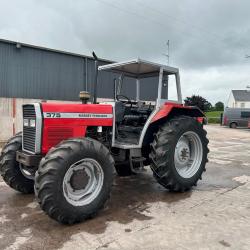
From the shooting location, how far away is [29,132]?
15.7 feet

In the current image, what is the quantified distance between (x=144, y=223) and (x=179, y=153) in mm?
1946

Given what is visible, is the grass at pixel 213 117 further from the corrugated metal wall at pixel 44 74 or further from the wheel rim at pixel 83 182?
the wheel rim at pixel 83 182

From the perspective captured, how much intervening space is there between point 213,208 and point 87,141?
216cm

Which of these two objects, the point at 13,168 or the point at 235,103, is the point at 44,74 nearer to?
the point at 13,168

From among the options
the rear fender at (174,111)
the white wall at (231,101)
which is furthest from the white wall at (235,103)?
the rear fender at (174,111)

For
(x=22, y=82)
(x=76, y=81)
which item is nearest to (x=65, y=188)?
(x=22, y=82)

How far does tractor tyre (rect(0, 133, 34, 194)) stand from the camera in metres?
5.20

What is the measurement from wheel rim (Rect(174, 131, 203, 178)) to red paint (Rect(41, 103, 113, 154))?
5.51ft

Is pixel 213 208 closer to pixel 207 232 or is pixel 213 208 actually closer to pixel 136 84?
pixel 207 232

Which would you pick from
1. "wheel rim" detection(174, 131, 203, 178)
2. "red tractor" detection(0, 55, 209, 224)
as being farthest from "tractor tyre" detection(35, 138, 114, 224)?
"wheel rim" detection(174, 131, 203, 178)

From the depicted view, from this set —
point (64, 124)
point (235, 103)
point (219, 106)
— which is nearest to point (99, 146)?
point (64, 124)

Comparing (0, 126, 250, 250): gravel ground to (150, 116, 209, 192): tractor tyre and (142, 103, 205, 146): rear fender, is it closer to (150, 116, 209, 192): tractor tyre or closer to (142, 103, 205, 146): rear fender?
(150, 116, 209, 192): tractor tyre

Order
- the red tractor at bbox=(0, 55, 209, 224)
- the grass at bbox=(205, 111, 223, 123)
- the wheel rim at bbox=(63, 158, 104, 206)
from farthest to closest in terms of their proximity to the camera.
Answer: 1. the grass at bbox=(205, 111, 223, 123)
2. the wheel rim at bbox=(63, 158, 104, 206)
3. the red tractor at bbox=(0, 55, 209, 224)

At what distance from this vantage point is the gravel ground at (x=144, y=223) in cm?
366
